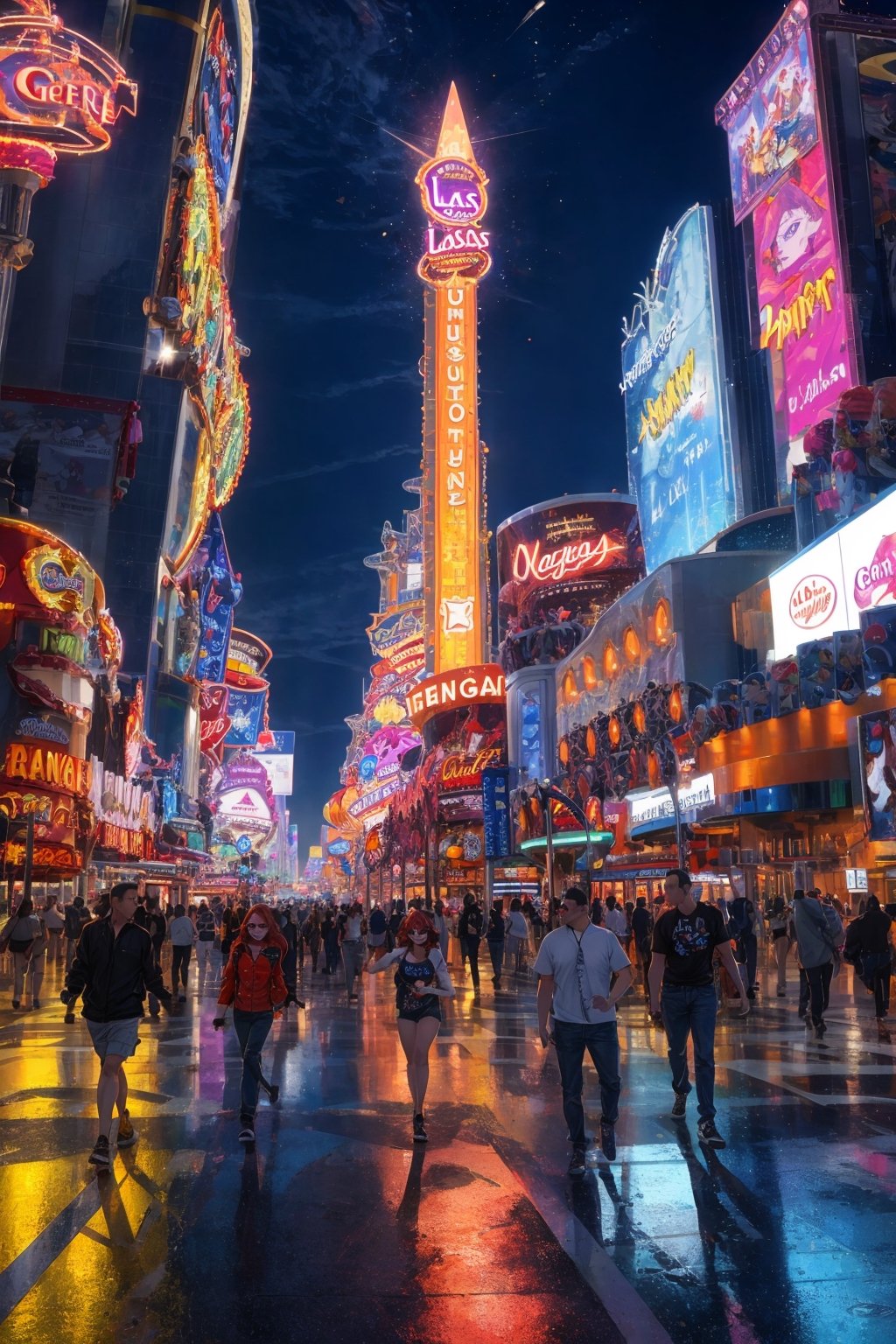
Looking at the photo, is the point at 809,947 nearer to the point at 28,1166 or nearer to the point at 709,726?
the point at 28,1166

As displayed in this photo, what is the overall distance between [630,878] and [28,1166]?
1042 inches

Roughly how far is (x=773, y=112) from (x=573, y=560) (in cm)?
2371

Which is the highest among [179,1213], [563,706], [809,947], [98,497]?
[98,497]

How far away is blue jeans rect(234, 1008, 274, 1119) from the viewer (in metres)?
7.70

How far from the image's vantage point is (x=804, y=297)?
45.1 m

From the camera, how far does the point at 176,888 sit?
6675cm

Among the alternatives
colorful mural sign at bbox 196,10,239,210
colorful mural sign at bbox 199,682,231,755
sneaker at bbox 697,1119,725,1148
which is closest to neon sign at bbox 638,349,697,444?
colorful mural sign at bbox 196,10,239,210

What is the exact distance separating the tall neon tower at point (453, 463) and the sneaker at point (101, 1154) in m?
64.3

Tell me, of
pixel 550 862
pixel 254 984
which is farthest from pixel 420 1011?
pixel 550 862

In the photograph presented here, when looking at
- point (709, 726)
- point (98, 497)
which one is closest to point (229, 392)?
point (98, 497)

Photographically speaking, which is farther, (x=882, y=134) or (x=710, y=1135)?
(x=882, y=134)

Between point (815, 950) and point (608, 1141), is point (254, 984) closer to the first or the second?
point (608, 1141)

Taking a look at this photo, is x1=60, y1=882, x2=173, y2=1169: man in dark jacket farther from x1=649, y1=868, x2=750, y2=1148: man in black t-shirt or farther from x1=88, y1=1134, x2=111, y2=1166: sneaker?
x1=649, y1=868, x2=750, y2=1148: man in black t-shirt

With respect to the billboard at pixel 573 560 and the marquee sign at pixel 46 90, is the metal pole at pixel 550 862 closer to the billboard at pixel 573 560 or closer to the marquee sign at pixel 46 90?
the billboard at pixel 573 560
